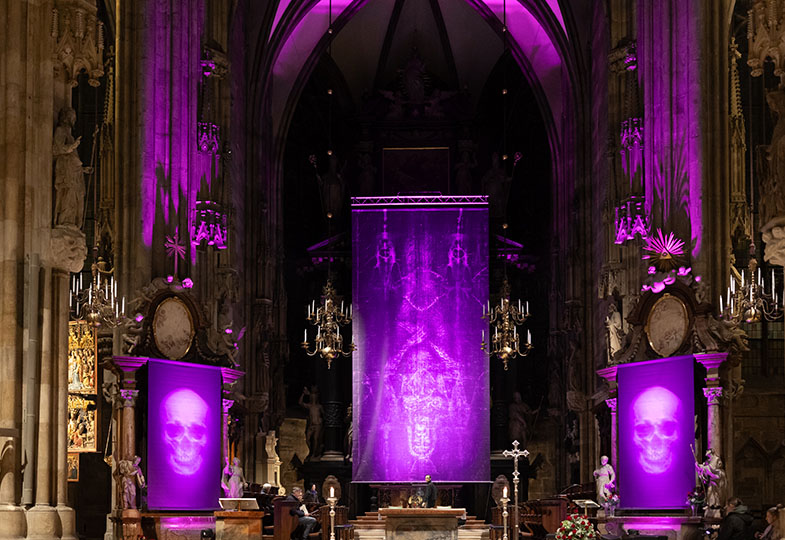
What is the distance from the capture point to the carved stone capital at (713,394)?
2285 cm

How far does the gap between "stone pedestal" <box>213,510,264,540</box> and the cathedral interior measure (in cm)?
29

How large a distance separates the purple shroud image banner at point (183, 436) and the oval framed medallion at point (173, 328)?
0.26 meters

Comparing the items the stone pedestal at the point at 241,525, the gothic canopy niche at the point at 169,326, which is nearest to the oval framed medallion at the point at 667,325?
the stone pedestal at the point at 241,525

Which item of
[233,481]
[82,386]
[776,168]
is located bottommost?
[233,481]

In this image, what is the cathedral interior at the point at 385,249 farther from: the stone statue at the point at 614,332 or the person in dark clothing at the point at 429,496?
the person in dark clothing at the point at 429,496

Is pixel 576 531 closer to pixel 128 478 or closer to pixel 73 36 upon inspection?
pixel 73 36

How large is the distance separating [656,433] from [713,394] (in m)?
1.82

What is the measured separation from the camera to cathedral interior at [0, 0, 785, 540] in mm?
15062

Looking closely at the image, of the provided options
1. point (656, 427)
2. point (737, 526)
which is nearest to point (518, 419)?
point (656, 427)

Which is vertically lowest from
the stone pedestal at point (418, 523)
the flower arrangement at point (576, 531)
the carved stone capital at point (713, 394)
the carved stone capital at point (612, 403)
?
the stone pedestal at point (418, 523)

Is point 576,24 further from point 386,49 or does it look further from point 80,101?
point 80,101

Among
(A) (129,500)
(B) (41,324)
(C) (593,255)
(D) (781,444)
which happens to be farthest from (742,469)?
(B) (41,324)

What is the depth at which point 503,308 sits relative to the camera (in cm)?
2805

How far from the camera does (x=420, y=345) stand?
36.9 meters
